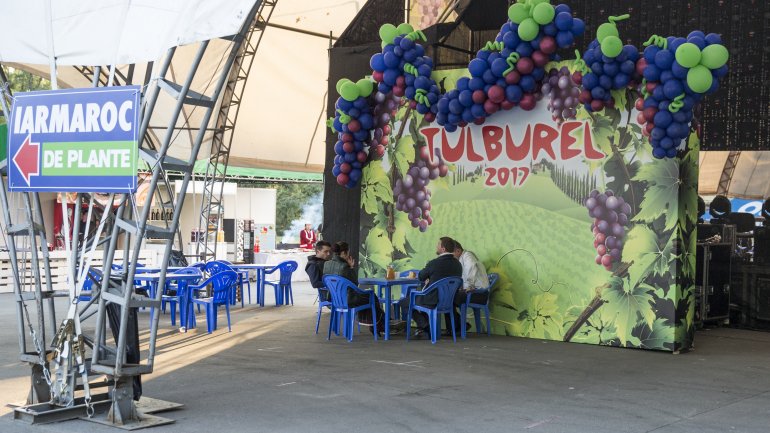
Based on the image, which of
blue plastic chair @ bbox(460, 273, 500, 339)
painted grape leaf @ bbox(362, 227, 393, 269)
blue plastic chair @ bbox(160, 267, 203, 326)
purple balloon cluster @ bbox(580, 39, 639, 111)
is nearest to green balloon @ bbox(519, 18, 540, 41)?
purple balloon cluster @ bbox(580, 39, 639, 111)

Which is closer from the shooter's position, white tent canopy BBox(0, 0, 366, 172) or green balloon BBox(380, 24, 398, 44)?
white tent canopy BBox(0, 0, 366, 172)

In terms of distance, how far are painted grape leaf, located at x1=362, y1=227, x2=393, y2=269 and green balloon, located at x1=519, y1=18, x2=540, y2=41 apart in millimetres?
3193

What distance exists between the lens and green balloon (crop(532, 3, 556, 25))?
9195 millimetres

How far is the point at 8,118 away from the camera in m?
5.96

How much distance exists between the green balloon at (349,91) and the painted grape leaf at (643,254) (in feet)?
11.7

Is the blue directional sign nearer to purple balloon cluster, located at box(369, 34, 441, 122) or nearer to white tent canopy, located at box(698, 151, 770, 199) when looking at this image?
purple balloon cluster, located at box(369, 34, 441, 122)

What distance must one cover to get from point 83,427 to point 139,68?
11.7 meters

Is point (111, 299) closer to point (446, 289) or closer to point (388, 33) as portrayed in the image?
point (446, 289)

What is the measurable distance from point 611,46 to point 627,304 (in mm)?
2640

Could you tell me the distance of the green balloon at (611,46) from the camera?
8930mm

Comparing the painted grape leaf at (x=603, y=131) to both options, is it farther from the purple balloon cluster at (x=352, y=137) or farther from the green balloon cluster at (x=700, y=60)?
the purple balloon cluster at (x=352, y=137)

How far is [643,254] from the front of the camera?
954cm

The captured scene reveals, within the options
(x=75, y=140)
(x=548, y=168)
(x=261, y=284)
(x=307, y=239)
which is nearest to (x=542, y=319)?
(x=548, y=168)

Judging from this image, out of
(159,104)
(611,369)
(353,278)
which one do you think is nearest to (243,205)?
(159,104)
